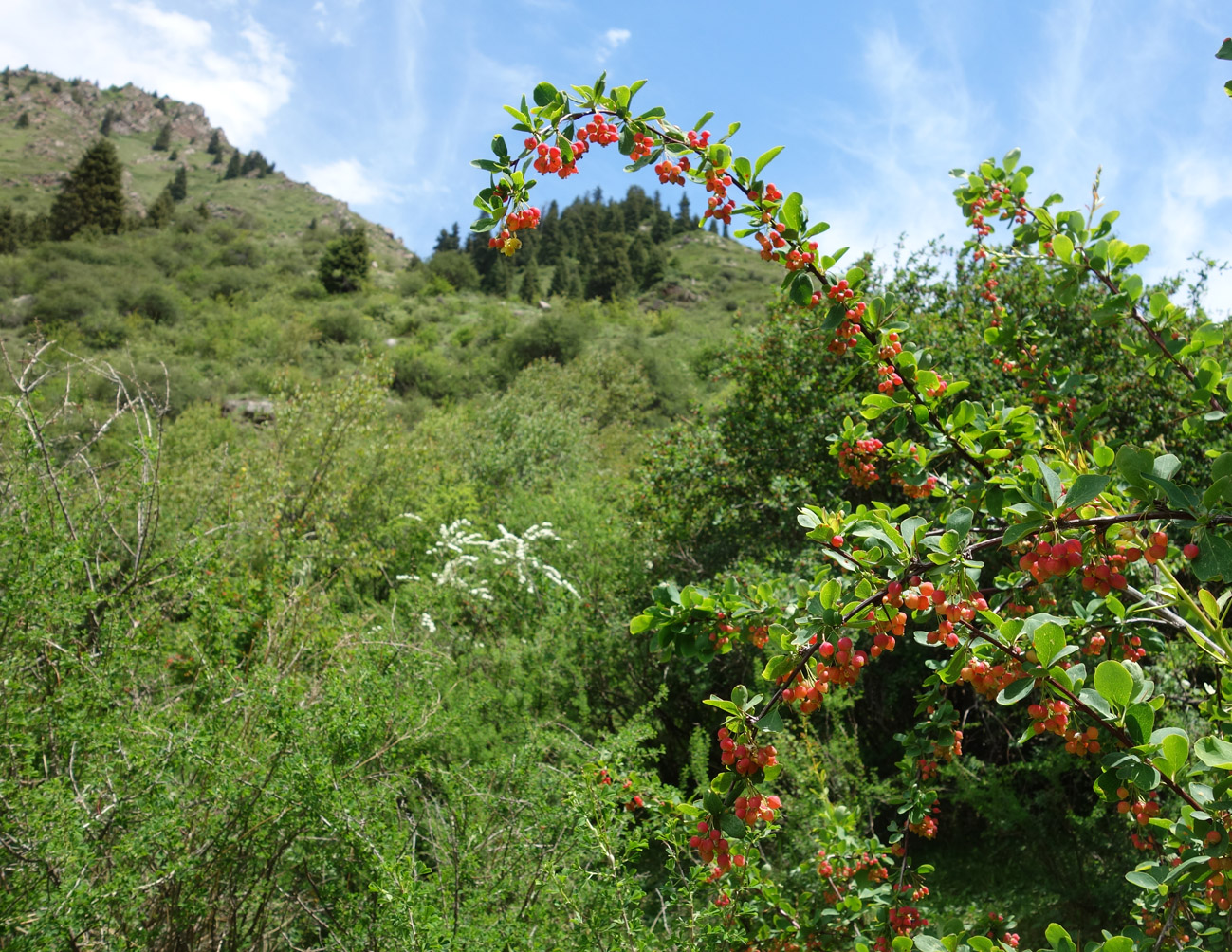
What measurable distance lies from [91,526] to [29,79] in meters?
113

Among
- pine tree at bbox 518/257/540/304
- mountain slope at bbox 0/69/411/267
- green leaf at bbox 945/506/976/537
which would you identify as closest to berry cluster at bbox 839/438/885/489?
green leaf at bbox 945/506/976/537

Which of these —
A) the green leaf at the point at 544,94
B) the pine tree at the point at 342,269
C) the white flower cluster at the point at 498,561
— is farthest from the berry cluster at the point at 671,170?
the pine tree at the point at 342,269

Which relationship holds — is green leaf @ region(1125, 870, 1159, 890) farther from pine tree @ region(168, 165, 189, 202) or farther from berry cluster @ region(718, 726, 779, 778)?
pine tree @ region(168, 165, 189, 202)

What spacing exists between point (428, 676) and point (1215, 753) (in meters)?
3.29

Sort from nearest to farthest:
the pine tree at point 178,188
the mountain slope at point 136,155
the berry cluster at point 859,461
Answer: the berry cluster at point 859,461 < the mountain slope at point 136,155 < the pine tree at point 178,188

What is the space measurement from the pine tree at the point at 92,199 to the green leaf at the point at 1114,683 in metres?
45.9

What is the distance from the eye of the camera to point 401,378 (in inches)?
1095

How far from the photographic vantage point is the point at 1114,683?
110 centimetres

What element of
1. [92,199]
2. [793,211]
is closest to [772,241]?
[793,211]

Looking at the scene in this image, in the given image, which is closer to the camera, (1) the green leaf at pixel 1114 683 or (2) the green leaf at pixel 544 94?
(1) the green leaf at pixel 1114 683

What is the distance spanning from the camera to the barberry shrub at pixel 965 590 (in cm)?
112

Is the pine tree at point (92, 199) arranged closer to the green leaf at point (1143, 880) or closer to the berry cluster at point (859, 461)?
the berry cluster at point (859, 461)

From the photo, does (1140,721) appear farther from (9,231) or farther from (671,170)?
(9,231)

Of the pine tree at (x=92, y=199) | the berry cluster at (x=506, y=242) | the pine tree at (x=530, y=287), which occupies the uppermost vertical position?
the pine tree at (x=530, y=287)
